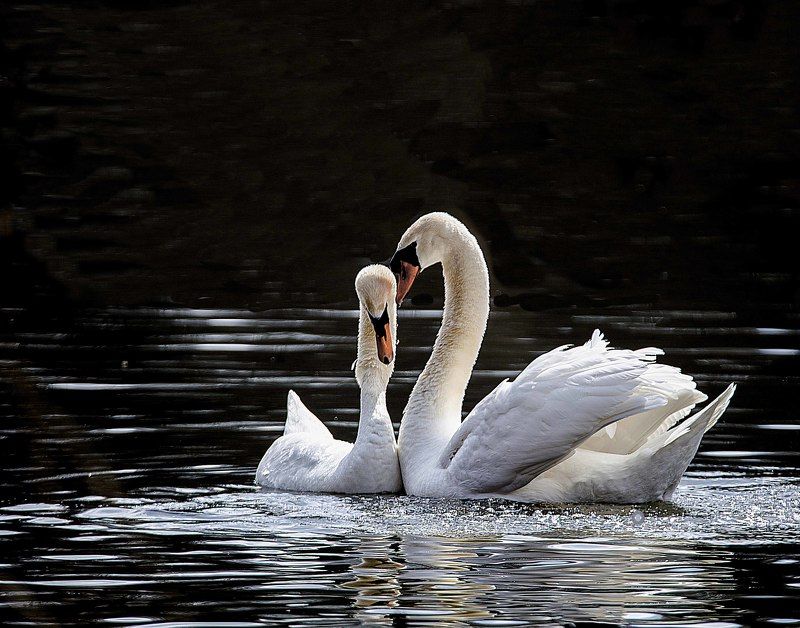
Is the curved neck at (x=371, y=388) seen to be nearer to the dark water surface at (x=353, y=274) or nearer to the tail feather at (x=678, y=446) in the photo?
the dark water surface at (x=353, y=274)

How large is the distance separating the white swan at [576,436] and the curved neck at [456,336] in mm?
426

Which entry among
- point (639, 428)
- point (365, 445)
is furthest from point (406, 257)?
point (639, 428)

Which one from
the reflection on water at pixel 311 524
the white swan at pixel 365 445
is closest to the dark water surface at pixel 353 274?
the reflection on water at pixel 311 524

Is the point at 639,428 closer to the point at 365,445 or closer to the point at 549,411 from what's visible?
the point at 549,411

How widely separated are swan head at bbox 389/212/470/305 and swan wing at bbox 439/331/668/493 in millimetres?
1541

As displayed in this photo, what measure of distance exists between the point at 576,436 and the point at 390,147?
19.1 metres

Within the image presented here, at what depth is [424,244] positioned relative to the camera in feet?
36.7

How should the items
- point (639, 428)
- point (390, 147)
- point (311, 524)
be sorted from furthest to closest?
point (390, 147)
point (639, 428)
point (311, 524)

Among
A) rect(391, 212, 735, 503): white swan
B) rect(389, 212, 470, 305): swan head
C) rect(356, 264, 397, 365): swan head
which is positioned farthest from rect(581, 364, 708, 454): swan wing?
rect(389, 212, 470, 305): swan head

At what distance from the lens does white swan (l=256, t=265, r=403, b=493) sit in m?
10.4

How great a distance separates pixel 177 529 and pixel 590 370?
2.45 metres

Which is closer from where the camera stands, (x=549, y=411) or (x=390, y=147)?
(x=549, y=411)

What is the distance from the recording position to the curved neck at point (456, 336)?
1092cm

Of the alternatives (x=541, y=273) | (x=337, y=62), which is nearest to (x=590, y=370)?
(x=541, y=273)
